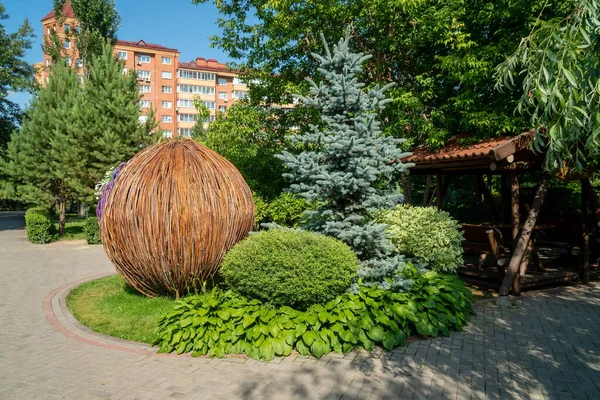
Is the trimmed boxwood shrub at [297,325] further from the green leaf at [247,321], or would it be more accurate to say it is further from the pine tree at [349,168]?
the pine tree at [349,168]

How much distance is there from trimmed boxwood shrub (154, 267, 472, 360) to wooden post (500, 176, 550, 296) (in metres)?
2.28

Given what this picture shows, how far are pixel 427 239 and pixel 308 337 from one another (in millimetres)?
3186

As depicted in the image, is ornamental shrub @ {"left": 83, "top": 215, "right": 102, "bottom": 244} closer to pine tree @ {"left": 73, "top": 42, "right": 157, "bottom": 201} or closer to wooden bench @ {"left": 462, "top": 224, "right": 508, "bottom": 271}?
pine tree @ {"left": 73, "top": 42, "right": 157, "bottom": 201}

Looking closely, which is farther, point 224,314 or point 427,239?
point 427,239

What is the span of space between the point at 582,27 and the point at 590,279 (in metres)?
7.87

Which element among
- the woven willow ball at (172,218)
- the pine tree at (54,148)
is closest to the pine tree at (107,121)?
the pine tree at (54,148)

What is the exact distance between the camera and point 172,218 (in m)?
6.27

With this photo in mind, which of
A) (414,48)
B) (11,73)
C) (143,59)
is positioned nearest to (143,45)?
(143,59)

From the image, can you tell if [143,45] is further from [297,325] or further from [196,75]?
[297,325]

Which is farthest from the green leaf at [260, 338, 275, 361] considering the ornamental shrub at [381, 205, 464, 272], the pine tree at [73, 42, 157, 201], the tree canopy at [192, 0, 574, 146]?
the pine tree at [73, 42, 157, 201]

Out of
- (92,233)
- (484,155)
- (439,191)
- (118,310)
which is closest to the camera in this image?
(118,310)

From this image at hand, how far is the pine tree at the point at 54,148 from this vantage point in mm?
16703

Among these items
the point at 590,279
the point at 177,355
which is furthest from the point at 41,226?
the point at 590,279

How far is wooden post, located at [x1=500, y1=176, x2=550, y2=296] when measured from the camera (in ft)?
24.5
